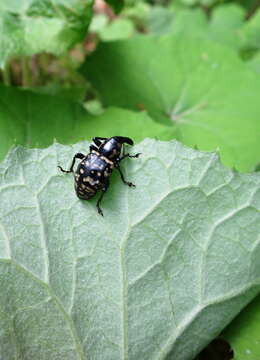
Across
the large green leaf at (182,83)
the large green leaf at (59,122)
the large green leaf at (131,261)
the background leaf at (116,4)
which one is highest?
the background leaf at (116,4)

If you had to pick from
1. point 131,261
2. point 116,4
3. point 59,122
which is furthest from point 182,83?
point 131,261

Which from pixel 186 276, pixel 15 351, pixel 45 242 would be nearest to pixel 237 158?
pixel 186 276

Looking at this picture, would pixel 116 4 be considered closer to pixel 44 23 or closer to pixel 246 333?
pixel 44 23

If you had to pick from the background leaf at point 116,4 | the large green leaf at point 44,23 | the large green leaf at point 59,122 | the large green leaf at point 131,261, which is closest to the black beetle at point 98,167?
the large green leaf at point 131,261

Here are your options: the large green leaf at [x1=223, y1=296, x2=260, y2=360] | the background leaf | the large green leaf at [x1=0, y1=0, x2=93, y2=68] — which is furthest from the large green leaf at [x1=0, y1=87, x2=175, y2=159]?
the large green leaf at [x1=223, y1=296, x2=260, y2=360]

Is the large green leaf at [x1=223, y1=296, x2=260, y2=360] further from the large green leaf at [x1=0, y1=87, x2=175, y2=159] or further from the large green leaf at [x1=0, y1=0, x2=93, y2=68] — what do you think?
the large green leaf at [x1=0, y1=0, x2=93, y2=68]

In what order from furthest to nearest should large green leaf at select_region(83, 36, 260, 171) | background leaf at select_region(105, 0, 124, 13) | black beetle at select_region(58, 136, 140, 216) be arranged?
1. large green leaf at select_region(83, 36, 260, 171)
2. background leaf at select_region(105, 0, 124, 13)
3. black beetle at select_region(58, 136, 140, 216)

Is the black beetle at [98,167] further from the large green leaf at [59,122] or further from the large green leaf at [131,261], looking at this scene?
the large green leaf at [59,122]
